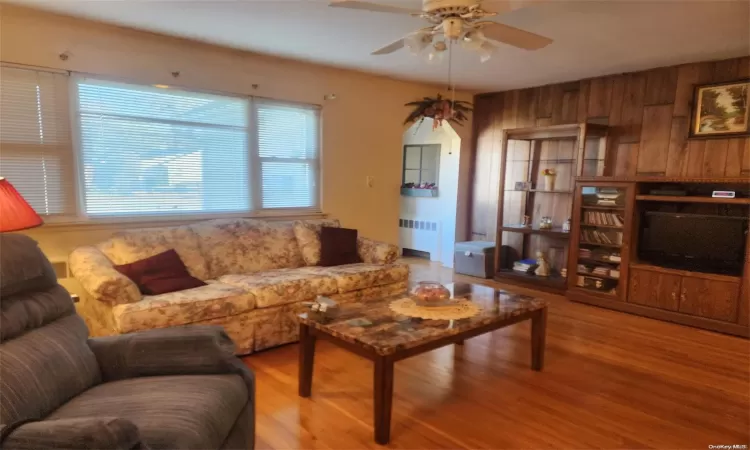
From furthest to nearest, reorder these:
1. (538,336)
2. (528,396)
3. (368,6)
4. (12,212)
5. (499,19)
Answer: (499,19)
(538,336)
(528,396)
(368,6)
(12,212)

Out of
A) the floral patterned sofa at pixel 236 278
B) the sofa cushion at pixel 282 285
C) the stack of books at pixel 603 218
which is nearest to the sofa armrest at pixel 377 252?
the floral patterned sofa at pixel 236 278

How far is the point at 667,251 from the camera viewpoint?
167 inches

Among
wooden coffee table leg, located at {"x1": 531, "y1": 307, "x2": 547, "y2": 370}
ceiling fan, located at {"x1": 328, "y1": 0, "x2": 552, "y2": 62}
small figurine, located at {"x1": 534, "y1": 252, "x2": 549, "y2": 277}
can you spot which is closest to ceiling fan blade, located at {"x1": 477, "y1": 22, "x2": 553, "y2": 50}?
ceiling fan, located at {"x1": 328, "y1": 0, "x2": 552, "y2": 62}

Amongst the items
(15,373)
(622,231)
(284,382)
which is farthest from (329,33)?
(622,231)

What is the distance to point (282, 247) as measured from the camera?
413 cm

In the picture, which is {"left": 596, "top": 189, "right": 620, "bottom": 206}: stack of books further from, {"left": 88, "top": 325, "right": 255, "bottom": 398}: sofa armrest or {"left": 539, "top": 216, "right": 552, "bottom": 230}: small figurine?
{"left": 88, "top": 325, "right": 255, "bottom": 398}: sofa armrest

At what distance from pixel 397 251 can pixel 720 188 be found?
122 inches

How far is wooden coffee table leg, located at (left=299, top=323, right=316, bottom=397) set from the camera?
101 inches

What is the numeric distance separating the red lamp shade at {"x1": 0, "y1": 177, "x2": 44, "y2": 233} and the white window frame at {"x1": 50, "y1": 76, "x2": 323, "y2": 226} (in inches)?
52.7

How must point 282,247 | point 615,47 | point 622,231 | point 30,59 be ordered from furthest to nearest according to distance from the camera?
point 622,231, point 282,247, point 615,47, point 30,59

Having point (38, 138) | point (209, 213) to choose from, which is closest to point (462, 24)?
point (209, 213)

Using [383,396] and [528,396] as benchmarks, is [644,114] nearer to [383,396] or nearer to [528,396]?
[528,396]

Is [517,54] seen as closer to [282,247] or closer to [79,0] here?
[282,247]

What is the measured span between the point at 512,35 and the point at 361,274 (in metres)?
2.16
